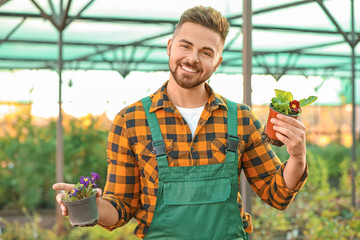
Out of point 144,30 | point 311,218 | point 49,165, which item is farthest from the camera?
point 144,30

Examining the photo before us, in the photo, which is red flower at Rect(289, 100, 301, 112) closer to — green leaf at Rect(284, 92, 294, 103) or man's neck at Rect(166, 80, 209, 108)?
green leaf at Rect(284, 92, 294, 103)

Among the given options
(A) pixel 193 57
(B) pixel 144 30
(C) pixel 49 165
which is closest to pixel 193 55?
(A) pixel 193 57

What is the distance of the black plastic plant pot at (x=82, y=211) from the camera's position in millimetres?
1370

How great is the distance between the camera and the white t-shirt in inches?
63.6

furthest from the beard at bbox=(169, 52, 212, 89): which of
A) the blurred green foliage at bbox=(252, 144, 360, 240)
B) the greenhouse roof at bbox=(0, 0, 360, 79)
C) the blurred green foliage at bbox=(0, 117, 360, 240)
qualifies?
the blurred green foliage at bbox=(0, 117, 360, 240)

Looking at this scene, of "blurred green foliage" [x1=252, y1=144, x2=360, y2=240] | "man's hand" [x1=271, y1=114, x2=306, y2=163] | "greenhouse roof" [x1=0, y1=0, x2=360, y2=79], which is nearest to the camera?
"man's hand" [x1=271, y1=114, x2=306, y2=163]

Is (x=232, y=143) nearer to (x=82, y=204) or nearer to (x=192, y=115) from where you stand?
(x=192, y=115)

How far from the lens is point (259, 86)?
10531 millimetres

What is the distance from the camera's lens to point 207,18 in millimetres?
1570

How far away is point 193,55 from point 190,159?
0.33 metres

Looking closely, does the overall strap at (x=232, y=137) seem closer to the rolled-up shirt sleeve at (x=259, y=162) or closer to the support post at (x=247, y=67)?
the rolled-up shirt sleeve at (x=259, y=162)

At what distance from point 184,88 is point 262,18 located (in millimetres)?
5389

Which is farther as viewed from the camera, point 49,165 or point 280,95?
point 49,165

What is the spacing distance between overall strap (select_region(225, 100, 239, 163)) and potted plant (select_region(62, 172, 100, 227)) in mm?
444
